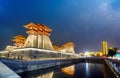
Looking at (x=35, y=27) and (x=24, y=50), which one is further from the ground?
(x=35, y=27)

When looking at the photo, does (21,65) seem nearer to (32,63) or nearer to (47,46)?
(32,63)

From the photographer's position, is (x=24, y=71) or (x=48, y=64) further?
(x=48, y=64)

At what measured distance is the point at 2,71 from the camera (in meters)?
16.0

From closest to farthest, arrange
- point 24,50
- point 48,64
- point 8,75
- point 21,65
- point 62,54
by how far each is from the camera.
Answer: point 8,75 < point 21,65 < point 48,64 < point 24,50 < point 62,54

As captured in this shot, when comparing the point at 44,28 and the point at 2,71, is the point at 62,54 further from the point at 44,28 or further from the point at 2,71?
the point at 2,71

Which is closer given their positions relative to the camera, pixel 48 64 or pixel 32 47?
pixel 48 64

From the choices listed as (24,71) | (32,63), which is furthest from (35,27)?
(24,71)

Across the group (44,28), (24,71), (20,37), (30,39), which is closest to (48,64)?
(24,71)

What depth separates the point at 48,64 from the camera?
52531 mm

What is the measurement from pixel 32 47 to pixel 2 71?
52719 millimetres

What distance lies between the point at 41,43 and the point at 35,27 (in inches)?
296

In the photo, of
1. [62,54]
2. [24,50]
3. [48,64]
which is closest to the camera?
[48,64]

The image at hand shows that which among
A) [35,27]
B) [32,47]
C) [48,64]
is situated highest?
[35,27]

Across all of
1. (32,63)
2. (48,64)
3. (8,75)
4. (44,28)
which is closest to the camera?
(8,75)
